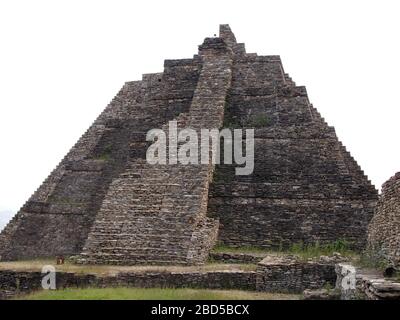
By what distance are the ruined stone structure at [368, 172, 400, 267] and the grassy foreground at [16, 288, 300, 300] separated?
242 centimetres

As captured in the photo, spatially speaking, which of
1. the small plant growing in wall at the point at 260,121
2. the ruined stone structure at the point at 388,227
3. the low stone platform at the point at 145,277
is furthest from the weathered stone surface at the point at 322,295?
the small plant growing in wall at the point at 260,121

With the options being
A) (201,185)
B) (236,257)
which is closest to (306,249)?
(236,257)

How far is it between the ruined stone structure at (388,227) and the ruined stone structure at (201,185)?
8.56 ft

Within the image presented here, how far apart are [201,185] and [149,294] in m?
7.08

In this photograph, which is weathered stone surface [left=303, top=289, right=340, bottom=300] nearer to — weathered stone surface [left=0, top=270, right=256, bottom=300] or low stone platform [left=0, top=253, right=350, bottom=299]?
low stone platform [left=0, top=253, right=350, bottom=299]

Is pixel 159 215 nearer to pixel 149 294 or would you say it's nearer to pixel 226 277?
pixel 226 277

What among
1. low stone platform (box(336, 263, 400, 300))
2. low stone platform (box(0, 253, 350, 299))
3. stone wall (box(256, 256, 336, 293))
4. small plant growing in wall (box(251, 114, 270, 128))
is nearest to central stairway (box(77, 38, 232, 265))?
small plant growing in wall (box(251, 114, 270, 128))

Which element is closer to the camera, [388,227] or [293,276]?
[388,227]

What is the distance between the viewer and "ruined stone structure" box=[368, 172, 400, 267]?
43.9ft

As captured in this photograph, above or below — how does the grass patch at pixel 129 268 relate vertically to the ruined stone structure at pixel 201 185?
below

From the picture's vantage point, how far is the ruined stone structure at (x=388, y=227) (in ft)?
43.9

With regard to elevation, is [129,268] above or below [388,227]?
below

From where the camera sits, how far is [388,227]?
1441cm

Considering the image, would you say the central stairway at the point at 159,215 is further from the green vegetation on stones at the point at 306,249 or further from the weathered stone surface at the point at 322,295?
the weathered stone surface at the point at 322,295
